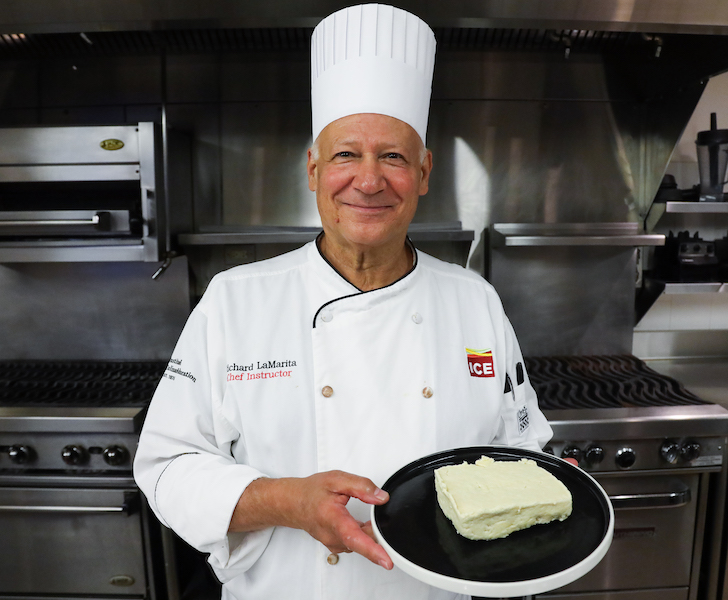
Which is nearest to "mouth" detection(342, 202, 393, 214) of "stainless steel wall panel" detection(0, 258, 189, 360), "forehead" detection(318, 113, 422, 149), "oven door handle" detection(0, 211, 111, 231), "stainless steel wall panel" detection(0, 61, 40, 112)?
"forehead" detection(318, 113, 422, 149)

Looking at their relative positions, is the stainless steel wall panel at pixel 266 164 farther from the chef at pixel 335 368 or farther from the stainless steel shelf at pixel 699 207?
the stainless steel shelf at pixel 699 207

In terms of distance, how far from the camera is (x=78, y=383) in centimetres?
207

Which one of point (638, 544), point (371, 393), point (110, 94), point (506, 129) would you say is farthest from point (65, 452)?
point (506, 129)

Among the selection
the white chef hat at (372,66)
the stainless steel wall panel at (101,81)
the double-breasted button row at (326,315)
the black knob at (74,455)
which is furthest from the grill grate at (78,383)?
the white chef hat at (372,66)

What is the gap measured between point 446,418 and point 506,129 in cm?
170

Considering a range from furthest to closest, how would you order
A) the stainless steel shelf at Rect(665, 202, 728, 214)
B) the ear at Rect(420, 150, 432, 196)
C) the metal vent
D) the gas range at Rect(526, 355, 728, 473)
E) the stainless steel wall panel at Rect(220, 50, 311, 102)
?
the stainless steel wall panel at Rect(220, 50, 311, 102), the metal vent, the stainless steel shelf at Rect(665, 202, 728, 214), the gas range at Rect(526, 355, 728, 473), the ear at Rect(420, 150, 432, 196)

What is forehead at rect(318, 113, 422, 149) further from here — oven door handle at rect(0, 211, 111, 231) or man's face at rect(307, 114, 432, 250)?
oven door handle at rect(0, 211, 111, 231)

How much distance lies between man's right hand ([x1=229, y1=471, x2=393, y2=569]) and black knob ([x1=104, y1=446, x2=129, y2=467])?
1027 mm

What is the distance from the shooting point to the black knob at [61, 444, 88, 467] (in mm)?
1792

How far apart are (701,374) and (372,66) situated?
2107mm

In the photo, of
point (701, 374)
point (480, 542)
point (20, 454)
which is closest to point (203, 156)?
point (20, 454)

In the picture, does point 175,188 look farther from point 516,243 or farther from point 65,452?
point 516,243

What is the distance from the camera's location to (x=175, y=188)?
86.1 inches

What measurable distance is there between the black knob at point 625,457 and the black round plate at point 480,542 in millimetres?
910
